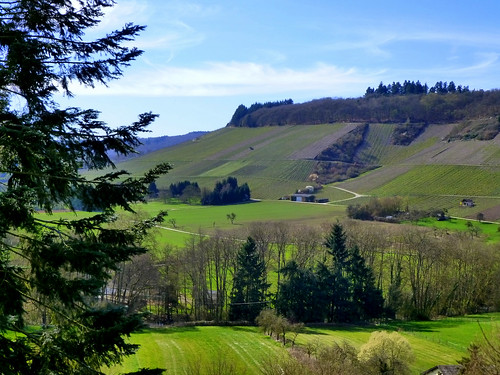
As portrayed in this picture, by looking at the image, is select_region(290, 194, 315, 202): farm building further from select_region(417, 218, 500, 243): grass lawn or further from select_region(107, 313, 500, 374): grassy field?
select_region(107, 313, 500, 374): grassy field

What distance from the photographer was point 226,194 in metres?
95.7

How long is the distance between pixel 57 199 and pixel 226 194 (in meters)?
88.9

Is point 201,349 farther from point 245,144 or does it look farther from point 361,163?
point 245,144

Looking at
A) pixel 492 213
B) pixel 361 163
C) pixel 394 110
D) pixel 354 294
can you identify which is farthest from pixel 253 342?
pixel 394 110

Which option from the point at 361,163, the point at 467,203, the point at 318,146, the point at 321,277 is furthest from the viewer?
the point at 318,146

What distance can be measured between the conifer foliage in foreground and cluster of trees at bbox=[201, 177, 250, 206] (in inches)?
3451

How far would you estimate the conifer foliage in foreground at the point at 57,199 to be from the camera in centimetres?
556

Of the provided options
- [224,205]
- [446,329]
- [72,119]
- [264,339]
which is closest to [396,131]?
[224,205]

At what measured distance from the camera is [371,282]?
47.6 meters

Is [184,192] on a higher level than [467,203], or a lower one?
higher

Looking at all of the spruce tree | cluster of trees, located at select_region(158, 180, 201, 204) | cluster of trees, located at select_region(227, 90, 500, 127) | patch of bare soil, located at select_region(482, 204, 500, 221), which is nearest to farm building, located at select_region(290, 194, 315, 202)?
cluster of trees, located at select_region(158, 180, 201, 204)

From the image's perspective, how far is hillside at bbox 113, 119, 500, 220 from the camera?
8612cm

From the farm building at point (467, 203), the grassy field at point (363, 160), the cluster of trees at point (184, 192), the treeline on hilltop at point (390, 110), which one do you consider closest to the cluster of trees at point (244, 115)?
the treeline on hilltop at point (390, 110)

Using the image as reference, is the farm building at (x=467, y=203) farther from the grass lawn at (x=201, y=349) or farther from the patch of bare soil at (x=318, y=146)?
the grass lawn at (x=201, y=349)
